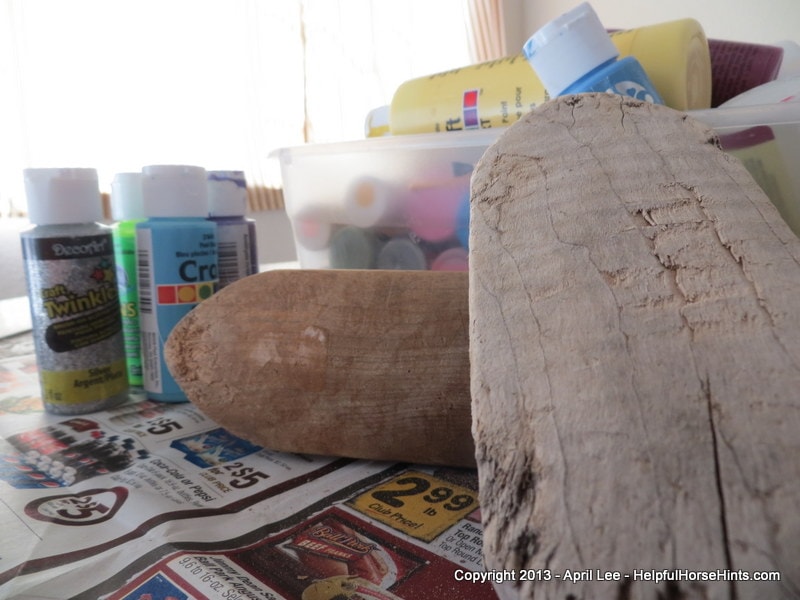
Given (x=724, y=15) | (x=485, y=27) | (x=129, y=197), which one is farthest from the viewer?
(x=485, y=27)

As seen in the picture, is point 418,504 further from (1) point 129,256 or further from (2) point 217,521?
(1) point 129,256

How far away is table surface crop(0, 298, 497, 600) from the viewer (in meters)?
0.26

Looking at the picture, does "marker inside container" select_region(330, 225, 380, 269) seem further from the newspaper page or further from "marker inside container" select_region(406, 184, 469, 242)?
the newspaper page

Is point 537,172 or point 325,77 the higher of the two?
point 325,77

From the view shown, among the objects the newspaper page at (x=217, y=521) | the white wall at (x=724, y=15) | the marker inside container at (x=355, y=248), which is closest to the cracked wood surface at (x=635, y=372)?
the newspaper page at (x=217, y=521)

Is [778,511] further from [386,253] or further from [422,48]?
[422,48]

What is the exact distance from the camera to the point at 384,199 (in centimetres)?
57

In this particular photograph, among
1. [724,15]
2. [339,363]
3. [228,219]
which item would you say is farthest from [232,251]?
[724,15]

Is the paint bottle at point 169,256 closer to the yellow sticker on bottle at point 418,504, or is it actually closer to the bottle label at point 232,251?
the bottle label at point 232,251

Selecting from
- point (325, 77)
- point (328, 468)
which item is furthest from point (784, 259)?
point (325, 77)

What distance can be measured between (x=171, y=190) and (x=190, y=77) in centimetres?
110

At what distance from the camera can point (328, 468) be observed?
37cm

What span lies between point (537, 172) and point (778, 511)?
173 mm

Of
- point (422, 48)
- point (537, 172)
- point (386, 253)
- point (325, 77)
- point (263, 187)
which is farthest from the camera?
point (422, 48)
